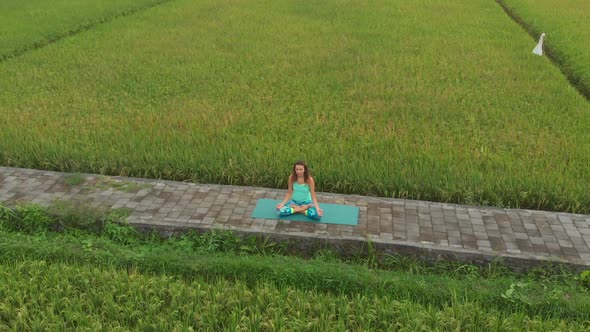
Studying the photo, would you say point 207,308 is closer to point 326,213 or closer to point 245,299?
point 245,299

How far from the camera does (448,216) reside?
13.2 feet

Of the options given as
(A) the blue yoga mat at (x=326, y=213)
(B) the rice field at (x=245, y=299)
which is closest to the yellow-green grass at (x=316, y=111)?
(A) the blue yoga mat at (x=326, y=213)

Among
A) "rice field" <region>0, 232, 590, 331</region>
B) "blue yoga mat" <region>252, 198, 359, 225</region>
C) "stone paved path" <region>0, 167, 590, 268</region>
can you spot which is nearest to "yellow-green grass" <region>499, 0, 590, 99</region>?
"stone paved path" <region>0, 167, 590, 268</region>

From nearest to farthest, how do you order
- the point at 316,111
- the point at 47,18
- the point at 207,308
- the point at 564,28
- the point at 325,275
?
the point at 207,308 → the point at 325,275 → the point at 316,111 → the point at 564,28 → the point at 47,18

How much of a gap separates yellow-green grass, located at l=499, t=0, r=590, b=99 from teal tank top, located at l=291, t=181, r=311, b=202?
16.7 feet

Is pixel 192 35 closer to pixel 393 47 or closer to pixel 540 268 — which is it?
pixel 393 47

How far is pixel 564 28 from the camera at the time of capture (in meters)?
10.5

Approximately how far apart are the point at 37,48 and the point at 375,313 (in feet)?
29.6

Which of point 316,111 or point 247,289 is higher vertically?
point 247,289

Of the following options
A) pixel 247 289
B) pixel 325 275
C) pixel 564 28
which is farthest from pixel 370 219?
pixel 564 28

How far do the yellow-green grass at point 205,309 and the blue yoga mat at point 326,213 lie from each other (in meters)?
0.79

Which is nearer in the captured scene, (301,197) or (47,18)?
(301,197)

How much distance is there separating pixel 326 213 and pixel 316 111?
235 cm

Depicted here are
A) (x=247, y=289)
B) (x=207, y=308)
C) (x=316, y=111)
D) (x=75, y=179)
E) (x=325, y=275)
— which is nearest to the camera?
(x=207, y=308)
